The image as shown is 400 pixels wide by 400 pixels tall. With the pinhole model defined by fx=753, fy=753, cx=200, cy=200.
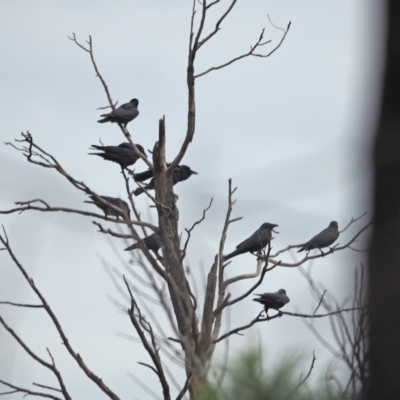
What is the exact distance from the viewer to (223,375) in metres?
1.82

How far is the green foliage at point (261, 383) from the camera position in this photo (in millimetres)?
1752

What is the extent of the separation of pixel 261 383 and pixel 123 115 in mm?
7389

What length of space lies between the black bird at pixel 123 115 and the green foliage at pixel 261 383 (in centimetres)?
694

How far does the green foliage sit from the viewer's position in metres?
1.75

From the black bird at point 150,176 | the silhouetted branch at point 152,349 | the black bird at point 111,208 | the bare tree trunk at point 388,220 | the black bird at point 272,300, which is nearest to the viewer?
the bare tree trunk at point 388,220

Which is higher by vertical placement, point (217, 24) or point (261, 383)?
point (217, 24)

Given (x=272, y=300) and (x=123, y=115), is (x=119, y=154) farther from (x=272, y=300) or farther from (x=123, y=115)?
(x=272, y=300)

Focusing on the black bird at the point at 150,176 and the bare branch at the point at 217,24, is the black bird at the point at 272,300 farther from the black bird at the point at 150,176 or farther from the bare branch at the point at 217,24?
the bare branch at the point at 217,24

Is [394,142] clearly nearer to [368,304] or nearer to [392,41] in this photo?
[392,41]

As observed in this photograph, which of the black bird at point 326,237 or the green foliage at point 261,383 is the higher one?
the black bird at point 326,237

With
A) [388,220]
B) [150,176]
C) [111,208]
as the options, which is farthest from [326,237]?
[388,220]

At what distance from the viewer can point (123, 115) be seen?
8938 millimetres

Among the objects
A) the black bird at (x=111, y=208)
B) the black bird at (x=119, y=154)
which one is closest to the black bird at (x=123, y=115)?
the black bird at (x=119, y=154)

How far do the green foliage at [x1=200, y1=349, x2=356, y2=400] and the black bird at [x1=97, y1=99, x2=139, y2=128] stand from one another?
694cm
